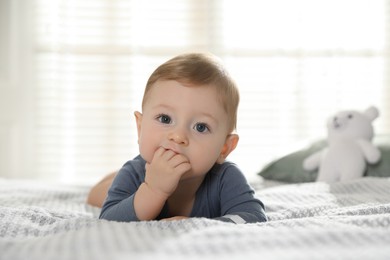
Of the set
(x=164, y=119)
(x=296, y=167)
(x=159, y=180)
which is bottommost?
(x=296, y=167)

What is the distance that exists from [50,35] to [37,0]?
0.75ft

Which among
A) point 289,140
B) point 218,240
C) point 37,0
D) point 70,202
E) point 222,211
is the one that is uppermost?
point 37,0

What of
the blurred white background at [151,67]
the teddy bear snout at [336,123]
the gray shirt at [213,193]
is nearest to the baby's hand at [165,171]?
the gray shirt at [213,193]

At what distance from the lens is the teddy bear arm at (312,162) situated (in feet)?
7.47

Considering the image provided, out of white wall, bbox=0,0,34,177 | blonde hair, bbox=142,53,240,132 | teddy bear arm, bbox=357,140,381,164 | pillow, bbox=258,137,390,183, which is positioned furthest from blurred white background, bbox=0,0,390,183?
blonde hair, bbox=142,53,240,132

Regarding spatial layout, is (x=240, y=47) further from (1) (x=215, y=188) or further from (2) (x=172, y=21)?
(1) (x=215, y=188)

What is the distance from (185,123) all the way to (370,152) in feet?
3.88

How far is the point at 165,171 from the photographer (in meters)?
1.14

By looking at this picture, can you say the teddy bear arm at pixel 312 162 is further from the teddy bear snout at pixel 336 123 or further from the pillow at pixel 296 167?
the teddy bear snout at pixel 336 123

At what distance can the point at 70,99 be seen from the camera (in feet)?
11.8

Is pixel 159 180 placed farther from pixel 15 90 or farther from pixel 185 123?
pixel 15 90

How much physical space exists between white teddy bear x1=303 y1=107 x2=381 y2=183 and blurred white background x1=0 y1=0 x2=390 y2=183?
4.44ft

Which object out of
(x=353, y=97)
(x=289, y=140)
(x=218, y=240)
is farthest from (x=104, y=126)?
(x=218, y=240)

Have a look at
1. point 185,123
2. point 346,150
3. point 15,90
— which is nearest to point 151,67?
point 15,90
